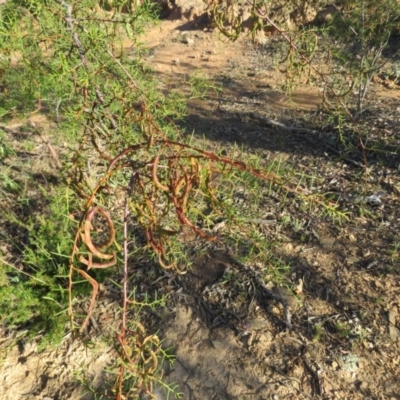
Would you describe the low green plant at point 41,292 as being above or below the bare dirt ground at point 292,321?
above

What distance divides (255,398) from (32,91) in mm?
2560

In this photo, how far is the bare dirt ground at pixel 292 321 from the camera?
2598mm

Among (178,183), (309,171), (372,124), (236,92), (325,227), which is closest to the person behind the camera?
(178,183)

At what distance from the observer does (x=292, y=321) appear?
288 cm

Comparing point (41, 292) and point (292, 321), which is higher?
point (41, 292)

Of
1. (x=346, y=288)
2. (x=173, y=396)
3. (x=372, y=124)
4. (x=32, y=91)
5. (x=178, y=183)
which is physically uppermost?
(x=178, y=183)

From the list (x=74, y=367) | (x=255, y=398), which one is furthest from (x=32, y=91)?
(x=255, y=398)

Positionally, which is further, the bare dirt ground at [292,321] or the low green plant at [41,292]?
the low green plant at [41,292]

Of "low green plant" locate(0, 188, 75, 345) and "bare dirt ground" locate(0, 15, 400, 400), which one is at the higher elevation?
"low green plant" locate(0, 188, 75, 345)

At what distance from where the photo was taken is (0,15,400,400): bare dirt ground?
2598 mm

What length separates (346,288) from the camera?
3062 millimetres

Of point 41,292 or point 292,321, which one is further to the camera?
point 41,292

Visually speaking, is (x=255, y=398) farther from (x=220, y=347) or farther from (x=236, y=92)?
(x=236, y=92)

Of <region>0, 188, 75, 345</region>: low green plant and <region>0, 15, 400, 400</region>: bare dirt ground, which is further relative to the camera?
<region>0, 188, 75, 345</region>: low green plant
